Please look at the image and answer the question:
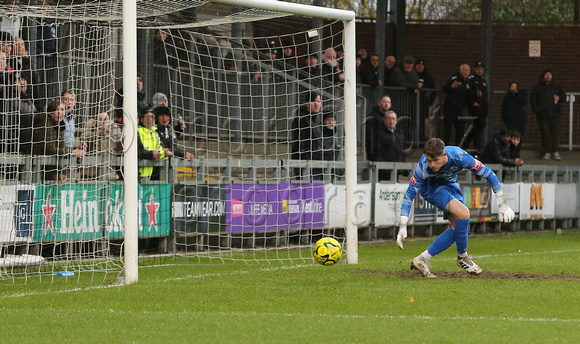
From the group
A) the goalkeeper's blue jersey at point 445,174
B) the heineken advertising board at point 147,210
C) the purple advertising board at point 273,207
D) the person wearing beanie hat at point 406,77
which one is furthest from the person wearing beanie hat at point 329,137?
the person wearing beanie hat at point 406,77

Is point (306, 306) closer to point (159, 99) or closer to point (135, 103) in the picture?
point (135, 103)

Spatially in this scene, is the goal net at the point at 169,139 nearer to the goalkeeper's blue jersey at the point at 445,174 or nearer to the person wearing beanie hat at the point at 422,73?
the goalkeeper's blue jersey at the point at 445,174

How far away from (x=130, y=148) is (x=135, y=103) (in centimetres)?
50

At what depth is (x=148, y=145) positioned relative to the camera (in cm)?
1269

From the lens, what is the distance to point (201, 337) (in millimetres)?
6211

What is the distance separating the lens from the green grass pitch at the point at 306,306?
629cm

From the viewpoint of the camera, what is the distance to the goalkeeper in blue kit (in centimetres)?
961

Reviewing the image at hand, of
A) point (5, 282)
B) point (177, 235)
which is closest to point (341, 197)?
point (177, 235)

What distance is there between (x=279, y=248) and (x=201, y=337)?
7.17 m

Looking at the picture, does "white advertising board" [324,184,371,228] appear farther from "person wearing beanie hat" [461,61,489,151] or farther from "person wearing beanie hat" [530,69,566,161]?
"person wearing beanie hat" [530,69,566,161]

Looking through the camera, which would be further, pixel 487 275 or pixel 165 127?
pixel 165 127

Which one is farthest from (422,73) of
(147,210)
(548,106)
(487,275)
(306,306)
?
(306,306)

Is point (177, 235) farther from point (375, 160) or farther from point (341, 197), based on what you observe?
point (375, 160)

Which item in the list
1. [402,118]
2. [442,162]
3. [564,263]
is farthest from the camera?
[402,118]
